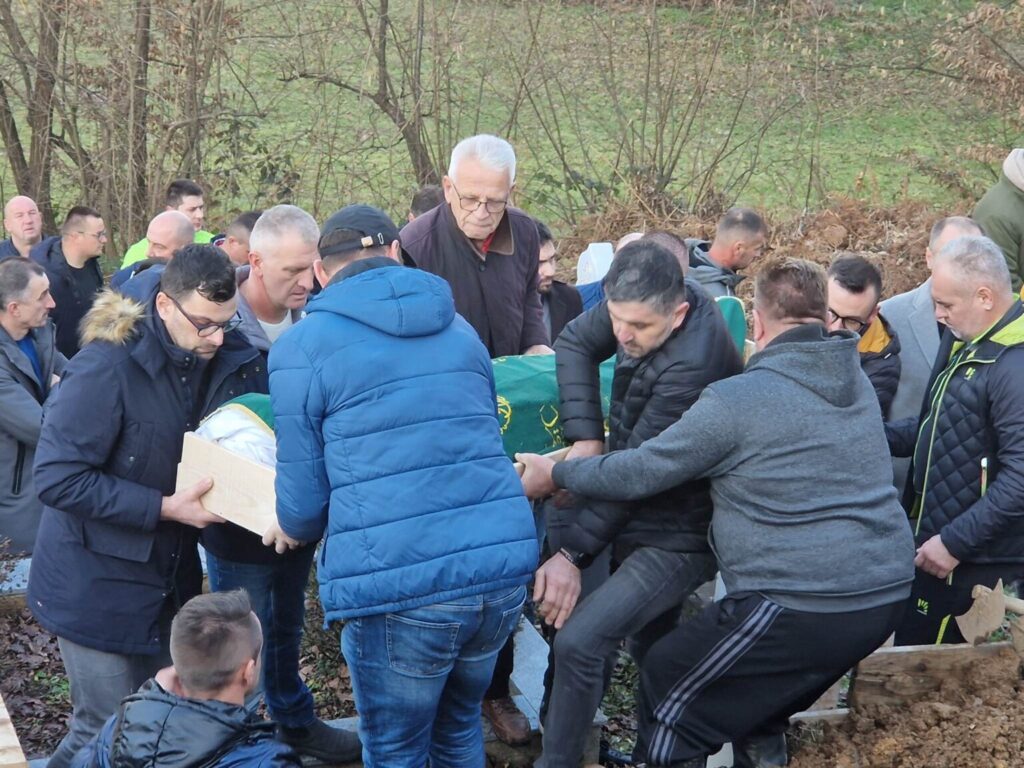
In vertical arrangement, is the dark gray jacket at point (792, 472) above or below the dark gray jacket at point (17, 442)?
above

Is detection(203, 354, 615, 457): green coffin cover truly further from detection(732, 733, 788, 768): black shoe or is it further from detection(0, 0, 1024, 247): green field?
detection(0, 0, 1024, 247): green field

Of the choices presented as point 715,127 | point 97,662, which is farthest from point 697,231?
point 97,662

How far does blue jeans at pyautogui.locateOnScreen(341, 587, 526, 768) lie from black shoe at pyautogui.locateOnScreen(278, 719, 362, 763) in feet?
3.17

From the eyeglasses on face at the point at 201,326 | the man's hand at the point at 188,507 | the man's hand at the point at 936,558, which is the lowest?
the man's hand at the point at 936,558

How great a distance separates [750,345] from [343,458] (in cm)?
244

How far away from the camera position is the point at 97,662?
3.83 m

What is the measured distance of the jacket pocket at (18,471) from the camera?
6.34m

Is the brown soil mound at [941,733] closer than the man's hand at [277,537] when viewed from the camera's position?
No

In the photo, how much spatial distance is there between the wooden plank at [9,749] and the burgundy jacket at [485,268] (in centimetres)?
232

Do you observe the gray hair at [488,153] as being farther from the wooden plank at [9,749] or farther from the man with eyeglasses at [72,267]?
the man with eyeglasses at [72,267]

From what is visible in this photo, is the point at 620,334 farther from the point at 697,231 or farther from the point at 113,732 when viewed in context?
the point at 697,231

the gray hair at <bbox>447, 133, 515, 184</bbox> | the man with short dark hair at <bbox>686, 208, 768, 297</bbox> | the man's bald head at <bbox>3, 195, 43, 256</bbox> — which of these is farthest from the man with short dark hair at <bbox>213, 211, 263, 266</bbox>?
the man's bald head at <bbox>3, 195, 43, 256</bbox>

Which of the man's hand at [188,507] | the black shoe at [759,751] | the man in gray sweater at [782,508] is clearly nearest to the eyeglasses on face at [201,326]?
the man's hand at [188,507]

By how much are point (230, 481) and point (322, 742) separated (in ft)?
4.53
